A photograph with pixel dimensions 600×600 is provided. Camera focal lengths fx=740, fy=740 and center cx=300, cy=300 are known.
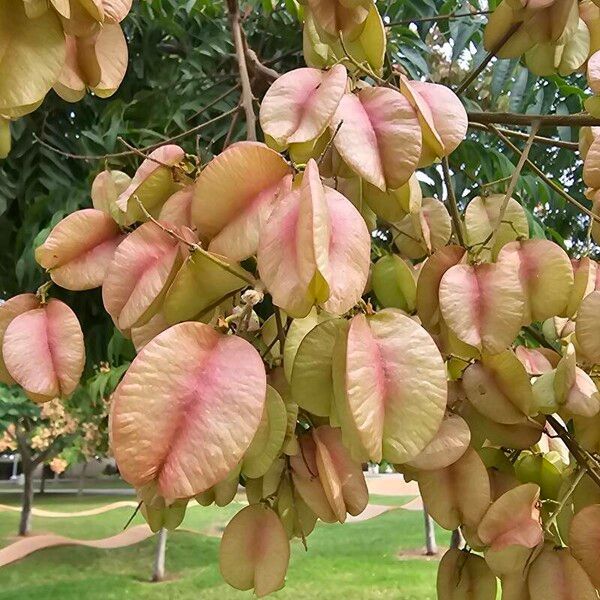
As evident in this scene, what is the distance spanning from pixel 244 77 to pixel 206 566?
9.88 ft

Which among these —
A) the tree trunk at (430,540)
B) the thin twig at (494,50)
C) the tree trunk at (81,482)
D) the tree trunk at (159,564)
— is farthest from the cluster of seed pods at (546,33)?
the tree trunk at (81,482)

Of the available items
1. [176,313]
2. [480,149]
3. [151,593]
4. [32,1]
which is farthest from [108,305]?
[151,593]

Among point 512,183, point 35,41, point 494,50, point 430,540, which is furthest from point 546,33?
point 430,540

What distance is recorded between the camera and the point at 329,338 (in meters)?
0.33

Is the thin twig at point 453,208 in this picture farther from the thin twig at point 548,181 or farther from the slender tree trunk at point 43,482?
the slender tree trunk at point 43,482

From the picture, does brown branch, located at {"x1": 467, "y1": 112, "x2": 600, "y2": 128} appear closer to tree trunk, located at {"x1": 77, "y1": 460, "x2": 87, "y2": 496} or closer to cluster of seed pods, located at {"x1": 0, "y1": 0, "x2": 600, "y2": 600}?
cluster of seed pods, located at {"x1": 0, "y1": 0, "x2": 600, "y2": 600}

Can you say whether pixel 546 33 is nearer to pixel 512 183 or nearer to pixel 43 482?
pixel 512 183

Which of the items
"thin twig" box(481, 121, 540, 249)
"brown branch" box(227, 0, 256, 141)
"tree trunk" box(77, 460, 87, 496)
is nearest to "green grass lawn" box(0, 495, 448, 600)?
"tree trunk" box(77, 460, 87, 496)

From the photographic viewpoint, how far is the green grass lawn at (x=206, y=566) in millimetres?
2947

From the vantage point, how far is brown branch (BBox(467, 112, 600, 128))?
514 millimetres

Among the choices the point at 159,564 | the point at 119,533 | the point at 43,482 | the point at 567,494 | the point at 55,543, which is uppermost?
the point at 567,494

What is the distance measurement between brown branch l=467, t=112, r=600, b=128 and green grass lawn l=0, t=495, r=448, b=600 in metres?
Result: 2.43

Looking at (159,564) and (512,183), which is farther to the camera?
(159,564)

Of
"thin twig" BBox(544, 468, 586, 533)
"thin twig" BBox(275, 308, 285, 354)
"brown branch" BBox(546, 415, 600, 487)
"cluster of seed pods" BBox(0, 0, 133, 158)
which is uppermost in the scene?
"cluster of seed pods" BBox(0, 0, 133, 158)
